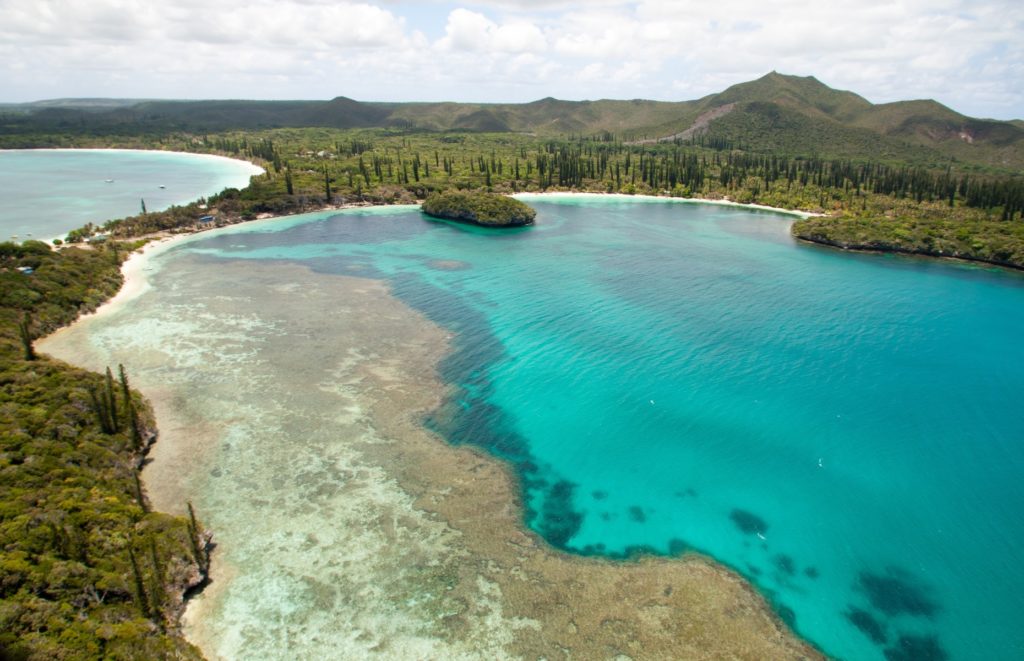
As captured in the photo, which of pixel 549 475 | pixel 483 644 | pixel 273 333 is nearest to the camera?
pixel 483 644

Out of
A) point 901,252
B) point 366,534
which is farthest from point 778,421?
point 901,252

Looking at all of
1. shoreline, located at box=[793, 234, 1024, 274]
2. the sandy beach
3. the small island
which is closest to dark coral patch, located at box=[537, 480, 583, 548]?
the sandy beach

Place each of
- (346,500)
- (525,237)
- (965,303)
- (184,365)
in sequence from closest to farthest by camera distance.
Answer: (346,500) → (184,365) → (965,303) → (525,237)

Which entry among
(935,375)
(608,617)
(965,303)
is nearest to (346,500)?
(608,617)

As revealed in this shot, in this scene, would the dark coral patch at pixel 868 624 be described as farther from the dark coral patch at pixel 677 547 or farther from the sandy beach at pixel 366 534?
the dark coral patch at pixel 677 547

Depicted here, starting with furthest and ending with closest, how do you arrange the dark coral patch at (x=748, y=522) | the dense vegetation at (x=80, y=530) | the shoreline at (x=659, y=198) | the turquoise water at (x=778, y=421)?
the shoreline at (x=659, y=198), the dark coral patch at (x=748, y=522), the turquoise water at (x=778, y=421), the dense vegetation at (x=80, y=530)

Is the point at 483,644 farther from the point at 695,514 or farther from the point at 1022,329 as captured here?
the point at 1022,329

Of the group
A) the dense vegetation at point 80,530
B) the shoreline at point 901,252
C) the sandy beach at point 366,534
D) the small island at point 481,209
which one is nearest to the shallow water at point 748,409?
the sandy beach at point 366,534

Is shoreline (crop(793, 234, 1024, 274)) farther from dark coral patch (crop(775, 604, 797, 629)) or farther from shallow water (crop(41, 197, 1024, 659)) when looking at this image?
dark coral patch (crop(775, 604, 797, 629))
